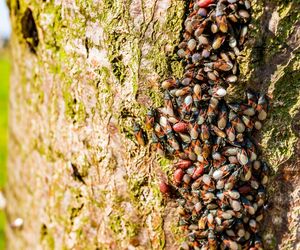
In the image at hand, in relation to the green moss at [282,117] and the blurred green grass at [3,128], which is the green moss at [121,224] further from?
the blurred green grass at [3,128]

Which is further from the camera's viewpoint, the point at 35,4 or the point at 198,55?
the point at 35,4

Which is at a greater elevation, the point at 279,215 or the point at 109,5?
the point at 109,5

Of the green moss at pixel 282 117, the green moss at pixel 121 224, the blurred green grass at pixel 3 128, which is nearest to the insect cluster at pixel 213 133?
the green moss at pixel 282 117

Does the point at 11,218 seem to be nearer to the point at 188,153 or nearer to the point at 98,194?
the point at 98,194

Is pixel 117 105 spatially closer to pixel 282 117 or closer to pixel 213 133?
pixel 213 133

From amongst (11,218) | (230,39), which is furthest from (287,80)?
(11,218)

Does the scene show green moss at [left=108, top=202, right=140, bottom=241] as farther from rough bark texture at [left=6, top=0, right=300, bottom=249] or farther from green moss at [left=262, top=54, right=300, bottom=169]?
green moss at [left=262, top=54, right=300, bottom=169]
